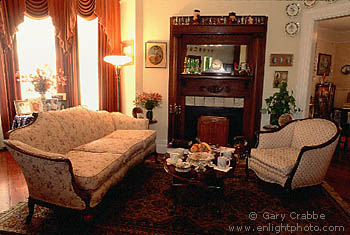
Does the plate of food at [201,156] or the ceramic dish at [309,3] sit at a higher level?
the ceramic dish at [309,3]

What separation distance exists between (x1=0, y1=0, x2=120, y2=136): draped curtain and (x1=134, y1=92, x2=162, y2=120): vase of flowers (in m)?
0.77

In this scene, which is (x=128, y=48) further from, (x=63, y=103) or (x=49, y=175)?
(x=49, y=175)

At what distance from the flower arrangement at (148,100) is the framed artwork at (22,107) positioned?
1.97 meters

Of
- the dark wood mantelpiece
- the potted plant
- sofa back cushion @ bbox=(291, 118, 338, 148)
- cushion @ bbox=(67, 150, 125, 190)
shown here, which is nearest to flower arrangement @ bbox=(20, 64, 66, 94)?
cushion @ bbox=(67, 150, 125, 190)

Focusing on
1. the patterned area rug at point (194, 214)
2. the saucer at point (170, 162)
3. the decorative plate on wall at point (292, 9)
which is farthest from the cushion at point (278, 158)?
the decorative plate on wall at point (292, 9)

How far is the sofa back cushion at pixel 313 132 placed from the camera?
10.4 feet

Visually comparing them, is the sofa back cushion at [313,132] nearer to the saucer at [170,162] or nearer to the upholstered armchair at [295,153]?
the upholstered armchair at [295,153]

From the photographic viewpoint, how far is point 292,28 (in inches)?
178

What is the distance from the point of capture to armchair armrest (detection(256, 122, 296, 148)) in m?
3.61

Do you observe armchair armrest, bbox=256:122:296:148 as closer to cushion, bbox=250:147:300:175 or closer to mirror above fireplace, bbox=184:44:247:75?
cushion, bbox=250:147:300:175

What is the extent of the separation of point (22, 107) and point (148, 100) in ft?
7.50

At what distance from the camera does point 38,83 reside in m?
4.32

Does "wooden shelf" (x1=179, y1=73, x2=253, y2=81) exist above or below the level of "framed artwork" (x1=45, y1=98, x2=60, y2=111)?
above

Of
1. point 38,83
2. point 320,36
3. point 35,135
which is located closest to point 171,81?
point 38,83
